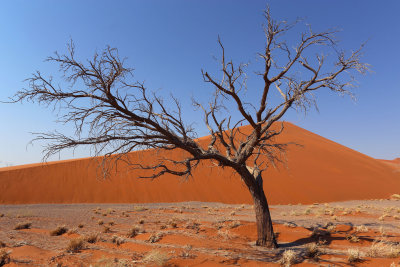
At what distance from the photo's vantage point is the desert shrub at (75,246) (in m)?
6.45

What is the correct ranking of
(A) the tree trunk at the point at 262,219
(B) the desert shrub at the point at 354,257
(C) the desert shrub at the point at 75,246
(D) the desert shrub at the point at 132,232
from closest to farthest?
(B) the desert shrub at the point at 354,257, (C) the desert shrub at the point at 75,246, (A) the tree trunk at the point at 262,219, (D) the desert shrub at the point at 132,232

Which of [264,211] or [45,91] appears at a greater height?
[45,91]

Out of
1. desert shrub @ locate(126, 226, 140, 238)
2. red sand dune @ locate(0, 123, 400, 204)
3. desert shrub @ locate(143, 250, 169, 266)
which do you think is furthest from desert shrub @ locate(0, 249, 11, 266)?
red sand dune @ locate(0, 123, 400, 204)

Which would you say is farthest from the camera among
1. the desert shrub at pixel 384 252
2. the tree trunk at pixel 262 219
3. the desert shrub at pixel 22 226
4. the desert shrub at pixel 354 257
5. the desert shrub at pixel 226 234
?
the desert shrub at pixel 22 226

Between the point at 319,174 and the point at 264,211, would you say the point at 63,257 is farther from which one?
the point at 319,174

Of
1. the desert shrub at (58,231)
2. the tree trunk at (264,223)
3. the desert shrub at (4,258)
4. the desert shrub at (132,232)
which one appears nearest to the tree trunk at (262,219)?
the tree trunk at (264,223)

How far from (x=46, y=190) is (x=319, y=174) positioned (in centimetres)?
3138

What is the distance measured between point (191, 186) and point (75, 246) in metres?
21.9

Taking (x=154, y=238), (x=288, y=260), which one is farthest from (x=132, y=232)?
(x=288, y=260)

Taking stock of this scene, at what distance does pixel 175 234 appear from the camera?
27.5ft

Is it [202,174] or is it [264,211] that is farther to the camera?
[202,174]

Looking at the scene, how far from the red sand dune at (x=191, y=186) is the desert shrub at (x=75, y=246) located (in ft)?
52.8

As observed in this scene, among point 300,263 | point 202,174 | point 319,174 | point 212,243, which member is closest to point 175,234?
point 212,243

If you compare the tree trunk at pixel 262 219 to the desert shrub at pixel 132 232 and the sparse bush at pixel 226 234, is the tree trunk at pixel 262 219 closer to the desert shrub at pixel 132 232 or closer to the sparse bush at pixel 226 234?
the sparse bush at pixel 226 234
